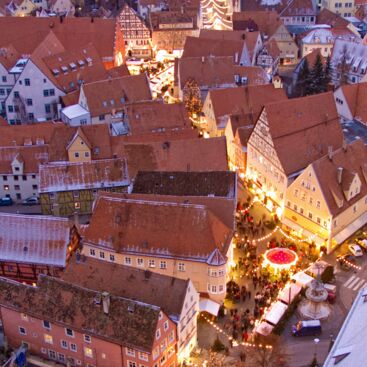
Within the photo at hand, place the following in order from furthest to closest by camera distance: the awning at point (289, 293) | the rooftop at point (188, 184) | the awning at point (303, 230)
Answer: the rooftop at point (188, 184) < the awning at point (303, 230) < the awning at point (289, 293)

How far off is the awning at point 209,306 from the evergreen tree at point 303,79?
5873 cm

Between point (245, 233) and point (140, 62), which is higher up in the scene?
point (140, 62)

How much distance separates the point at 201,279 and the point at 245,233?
13.8m

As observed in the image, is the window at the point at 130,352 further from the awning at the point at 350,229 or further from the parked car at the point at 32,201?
the parked car at the point at 32,201

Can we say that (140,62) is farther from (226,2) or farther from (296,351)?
(296,351)

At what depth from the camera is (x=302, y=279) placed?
59.4 m

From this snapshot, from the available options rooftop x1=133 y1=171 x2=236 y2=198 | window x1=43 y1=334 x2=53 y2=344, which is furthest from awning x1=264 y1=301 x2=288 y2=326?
window x1=43 y1=334 x2=53 y2=344

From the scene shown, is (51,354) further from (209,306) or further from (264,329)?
(264,329)

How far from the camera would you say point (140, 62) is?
129m

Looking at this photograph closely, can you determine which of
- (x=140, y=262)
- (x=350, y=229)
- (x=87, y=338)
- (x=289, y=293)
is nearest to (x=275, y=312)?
(x=289, y=293)

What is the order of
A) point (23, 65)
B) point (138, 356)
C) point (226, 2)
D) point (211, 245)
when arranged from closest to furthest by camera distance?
1. point (138, 356)
2. point (211, 245)
3. point (23, 65)
4. point (226, 2)

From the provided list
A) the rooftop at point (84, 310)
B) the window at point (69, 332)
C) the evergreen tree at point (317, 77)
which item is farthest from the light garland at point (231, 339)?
the evergreen tree at point (317, 77)

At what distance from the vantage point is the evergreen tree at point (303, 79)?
105 metres

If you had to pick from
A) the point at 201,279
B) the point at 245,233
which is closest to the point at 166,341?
the point at 201,279
